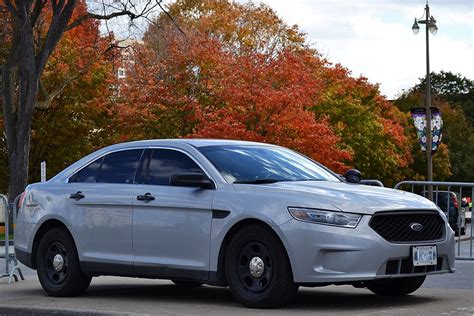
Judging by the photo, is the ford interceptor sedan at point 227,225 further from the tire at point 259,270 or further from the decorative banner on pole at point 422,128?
the decorative banner on pole at point 422,128

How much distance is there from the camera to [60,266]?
12297 millimetres

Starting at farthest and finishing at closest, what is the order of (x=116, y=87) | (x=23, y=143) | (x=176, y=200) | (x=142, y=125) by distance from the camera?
(x=116, y=87) < (x=142, y=125) < (x=23, y=143) < (x=176, y=200)

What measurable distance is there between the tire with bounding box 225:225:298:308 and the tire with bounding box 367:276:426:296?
4.43 ft

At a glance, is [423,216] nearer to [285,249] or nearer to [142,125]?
[285,249]

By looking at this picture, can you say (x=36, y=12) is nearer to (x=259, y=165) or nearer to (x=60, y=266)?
(x=60, y=266)

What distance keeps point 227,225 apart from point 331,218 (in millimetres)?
1055

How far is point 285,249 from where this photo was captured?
10180 mm

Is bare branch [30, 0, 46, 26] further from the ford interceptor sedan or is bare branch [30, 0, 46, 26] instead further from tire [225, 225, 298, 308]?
tire [225, 225, 298, 308]

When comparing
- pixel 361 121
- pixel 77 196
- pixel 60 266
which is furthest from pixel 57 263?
pixel 361 121

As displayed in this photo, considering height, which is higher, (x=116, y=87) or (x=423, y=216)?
(x=116, y=87)

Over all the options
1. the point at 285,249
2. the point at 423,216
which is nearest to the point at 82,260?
the point at 285,249

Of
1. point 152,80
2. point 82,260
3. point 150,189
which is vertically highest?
point 152,80

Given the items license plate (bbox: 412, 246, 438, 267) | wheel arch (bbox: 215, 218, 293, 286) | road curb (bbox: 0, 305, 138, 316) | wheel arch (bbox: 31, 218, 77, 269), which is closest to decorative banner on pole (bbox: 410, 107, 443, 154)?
wheel arch (bbox: 31, 218, 77, 269)

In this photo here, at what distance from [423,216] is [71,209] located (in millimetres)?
3789
